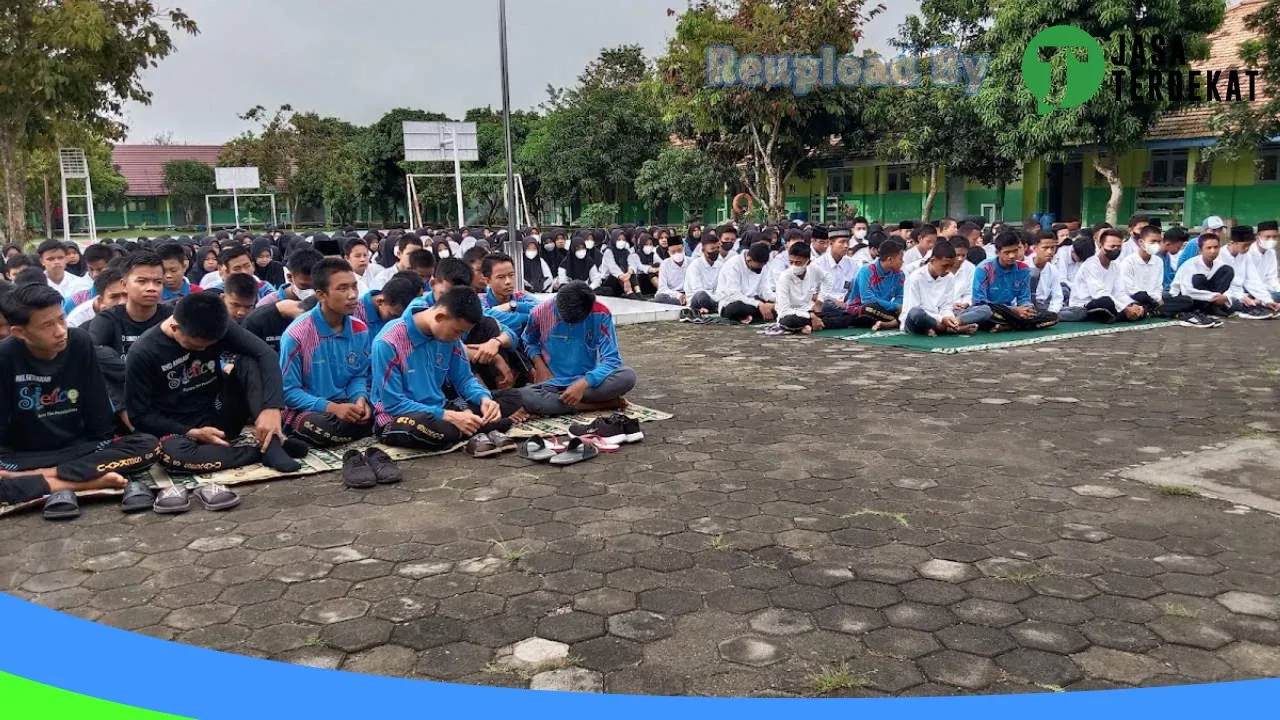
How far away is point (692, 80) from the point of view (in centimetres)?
2180

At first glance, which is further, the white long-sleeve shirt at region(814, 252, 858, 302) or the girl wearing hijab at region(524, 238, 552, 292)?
the girl wearing hijab at region(524, 238, 552, 292)

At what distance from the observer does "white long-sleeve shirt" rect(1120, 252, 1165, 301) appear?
11031 millimetres

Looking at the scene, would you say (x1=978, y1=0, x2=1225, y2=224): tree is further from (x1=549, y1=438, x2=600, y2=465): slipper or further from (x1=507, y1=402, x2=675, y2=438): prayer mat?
(x1=549, y1=438, x2=600, y2=465): slipper

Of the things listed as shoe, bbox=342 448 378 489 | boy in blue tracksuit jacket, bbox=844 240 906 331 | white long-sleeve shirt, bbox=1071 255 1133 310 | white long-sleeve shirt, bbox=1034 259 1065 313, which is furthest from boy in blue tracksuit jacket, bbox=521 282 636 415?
white long-sleeve shirt, bbox=1071 255 1133 310

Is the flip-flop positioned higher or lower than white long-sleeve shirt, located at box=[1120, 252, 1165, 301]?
lower

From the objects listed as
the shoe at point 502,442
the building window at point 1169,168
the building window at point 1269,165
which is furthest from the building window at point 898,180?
the shoe at point 502,442

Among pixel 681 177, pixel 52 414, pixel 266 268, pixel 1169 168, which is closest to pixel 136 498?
pixel 52 414

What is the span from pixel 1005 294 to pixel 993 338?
84 cm

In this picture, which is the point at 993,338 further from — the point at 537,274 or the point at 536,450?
the point at 537,274

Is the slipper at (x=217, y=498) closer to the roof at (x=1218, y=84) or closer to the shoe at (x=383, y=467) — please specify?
the shoe at (x=383, y=467)

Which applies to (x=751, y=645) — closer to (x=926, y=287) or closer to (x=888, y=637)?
(x=888, y=637)

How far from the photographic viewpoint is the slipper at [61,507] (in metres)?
4.47

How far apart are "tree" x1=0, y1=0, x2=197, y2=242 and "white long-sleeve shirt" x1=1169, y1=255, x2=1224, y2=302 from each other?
19.1m

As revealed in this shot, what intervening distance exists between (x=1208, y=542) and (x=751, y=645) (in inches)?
82.0
